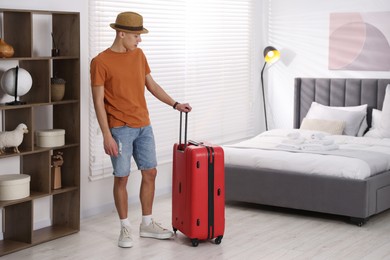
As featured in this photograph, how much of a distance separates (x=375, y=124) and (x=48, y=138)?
338 cm

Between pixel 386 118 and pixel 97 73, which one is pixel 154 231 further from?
pixel 386 118

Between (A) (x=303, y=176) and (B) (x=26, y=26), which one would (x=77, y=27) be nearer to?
(B) (x=26, y=26)

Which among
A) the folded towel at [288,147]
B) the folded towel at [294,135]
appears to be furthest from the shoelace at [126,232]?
the folded towel at [294,135]

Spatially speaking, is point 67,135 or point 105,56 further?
point 67,135

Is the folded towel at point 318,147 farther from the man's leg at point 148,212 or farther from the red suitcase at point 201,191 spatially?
the man's leg at point 148,212

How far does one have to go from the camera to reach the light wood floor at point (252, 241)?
452 centimetres

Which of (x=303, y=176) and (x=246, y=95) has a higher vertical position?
(x=246, y=95)

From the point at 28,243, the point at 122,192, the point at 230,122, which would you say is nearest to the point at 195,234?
the point at 122,192

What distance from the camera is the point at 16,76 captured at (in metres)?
4.48

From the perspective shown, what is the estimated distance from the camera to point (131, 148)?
477cm

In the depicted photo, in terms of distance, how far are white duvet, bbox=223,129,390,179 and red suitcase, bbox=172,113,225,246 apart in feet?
3.48

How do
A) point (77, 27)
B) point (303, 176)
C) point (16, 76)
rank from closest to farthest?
point (16, 76), point (77, 27), point (303, 176)

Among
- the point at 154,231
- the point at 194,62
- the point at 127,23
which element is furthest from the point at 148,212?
the point at 194,62

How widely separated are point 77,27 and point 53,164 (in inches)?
37.0
